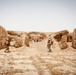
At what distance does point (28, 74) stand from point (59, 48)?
611 inches

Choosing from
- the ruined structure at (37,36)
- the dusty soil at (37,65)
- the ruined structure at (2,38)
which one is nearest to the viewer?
the dusty soil at (37,65)

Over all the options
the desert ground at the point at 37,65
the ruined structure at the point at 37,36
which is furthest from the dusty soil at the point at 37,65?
the ruined structure at the point at 37,36

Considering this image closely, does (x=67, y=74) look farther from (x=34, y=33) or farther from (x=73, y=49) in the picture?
(x=34, y=33)

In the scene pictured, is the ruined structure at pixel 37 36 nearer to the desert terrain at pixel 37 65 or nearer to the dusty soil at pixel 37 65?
the desert terrain at pixel 37 65

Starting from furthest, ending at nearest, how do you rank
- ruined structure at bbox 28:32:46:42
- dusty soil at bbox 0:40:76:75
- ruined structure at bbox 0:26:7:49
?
ruined structure at bbox 28:32:46:42, ruined structure at bbox 0:26:7:49, dusty soil at bbox 0:40:76:75

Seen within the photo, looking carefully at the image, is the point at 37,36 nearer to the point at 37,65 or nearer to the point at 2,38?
the point at 2,38

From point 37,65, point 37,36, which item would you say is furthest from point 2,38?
point 37,36

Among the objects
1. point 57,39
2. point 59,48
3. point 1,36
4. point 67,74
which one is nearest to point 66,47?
point 59,48

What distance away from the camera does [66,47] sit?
70.9 feet

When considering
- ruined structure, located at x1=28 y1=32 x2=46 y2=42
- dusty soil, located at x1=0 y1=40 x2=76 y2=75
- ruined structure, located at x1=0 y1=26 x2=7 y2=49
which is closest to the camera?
dusty soil, located at x1=0 y1=40 x2=76 y2=75

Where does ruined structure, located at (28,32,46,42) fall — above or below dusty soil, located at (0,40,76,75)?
above

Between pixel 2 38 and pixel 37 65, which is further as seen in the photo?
pixel 2 38

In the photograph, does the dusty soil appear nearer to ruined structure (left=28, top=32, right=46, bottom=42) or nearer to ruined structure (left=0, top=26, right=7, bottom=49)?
ruined structure (left=0, top=26, right=7, bottom=49)

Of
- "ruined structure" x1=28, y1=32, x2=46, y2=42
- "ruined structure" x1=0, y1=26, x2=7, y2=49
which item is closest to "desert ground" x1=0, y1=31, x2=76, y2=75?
"ruined structure" x1=0, y1=26, x2=7, y2=49
